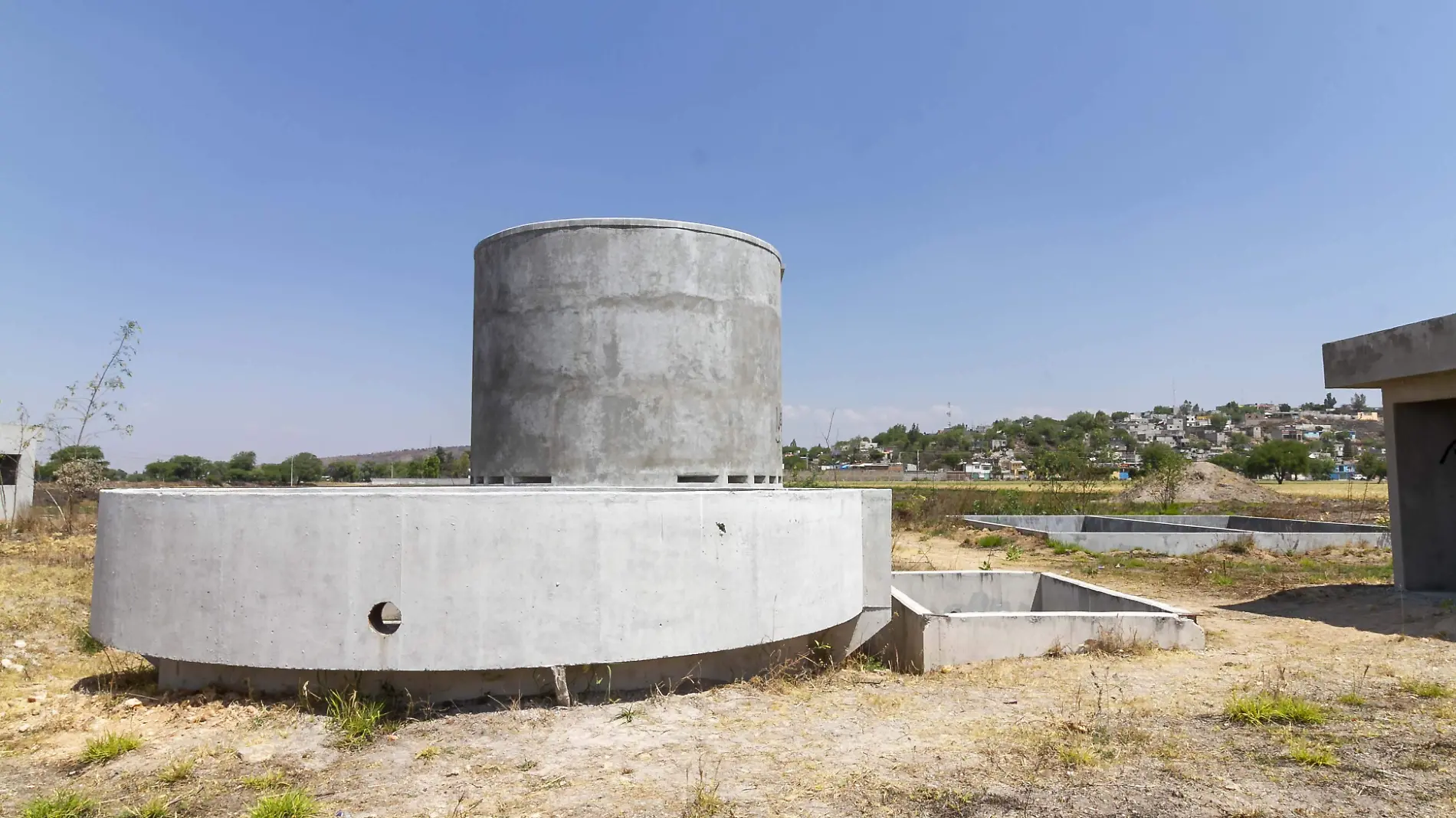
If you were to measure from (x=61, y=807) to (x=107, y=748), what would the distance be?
114 cm

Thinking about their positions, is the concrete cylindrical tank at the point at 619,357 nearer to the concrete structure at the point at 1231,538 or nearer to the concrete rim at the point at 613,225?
the concrete rim at the point at 613,225

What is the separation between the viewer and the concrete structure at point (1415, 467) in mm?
11953

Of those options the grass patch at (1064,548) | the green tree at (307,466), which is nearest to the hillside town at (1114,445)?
the grass patch at (1064,548)

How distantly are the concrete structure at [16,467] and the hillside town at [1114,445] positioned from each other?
84.0ft

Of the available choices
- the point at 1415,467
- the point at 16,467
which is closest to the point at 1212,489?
the point at 1415,467

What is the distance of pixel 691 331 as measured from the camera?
9.85 meters

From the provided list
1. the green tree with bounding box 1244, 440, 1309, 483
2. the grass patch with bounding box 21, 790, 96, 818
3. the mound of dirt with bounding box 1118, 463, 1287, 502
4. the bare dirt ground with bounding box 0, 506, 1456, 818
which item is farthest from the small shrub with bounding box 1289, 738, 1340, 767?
the green tree with bounding box 1244, 440, 1309, 483

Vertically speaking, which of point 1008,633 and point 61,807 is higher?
point 1008,633

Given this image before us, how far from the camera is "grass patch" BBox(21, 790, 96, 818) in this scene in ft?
15.7

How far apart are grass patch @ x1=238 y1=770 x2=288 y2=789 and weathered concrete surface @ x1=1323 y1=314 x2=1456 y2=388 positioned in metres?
13.8

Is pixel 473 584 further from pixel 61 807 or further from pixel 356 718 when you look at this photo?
pixel 61 807

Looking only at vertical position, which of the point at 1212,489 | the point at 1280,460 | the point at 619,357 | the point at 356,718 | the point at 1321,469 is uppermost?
the point at 619,357

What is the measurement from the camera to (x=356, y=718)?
20.4ft

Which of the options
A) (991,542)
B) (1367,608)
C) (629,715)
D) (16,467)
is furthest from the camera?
(16,467)
